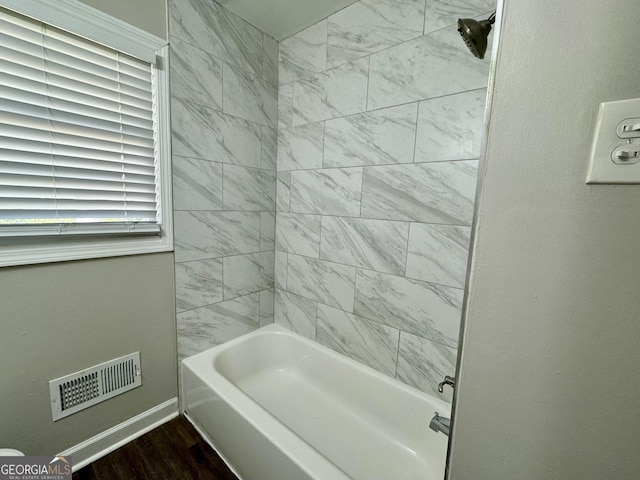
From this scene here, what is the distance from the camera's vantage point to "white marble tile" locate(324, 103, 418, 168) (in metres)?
1.32

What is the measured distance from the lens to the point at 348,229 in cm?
157

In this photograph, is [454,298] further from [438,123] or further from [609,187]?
[609,187]

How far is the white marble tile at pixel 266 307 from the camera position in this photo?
1.99 metres

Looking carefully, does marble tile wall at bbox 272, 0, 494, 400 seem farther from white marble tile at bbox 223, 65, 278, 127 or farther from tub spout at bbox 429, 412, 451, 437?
tub spout at bbox 429, 412, 451, 437

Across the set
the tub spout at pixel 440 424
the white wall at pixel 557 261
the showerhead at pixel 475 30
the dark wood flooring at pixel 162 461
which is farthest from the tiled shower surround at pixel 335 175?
the white wall at pixel 557 261

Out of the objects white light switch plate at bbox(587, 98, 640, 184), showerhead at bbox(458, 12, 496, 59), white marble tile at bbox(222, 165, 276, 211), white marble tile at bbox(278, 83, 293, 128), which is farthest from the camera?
white marble tile at bbox(278, 83, 293, 128)

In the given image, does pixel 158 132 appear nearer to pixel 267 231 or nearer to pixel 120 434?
pixel 267 231

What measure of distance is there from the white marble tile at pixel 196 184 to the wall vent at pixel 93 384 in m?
0.86

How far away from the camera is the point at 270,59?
1.79 metres

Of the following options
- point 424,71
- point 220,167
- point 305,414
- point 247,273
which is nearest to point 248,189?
point 220,167

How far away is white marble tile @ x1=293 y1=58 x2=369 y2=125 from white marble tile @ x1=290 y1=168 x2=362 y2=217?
34 centimetres

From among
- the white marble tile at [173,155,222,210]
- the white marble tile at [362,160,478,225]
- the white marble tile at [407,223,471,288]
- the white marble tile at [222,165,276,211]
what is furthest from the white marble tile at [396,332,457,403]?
the white marble tile at [173,155,222,210]

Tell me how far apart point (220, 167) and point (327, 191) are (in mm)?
681

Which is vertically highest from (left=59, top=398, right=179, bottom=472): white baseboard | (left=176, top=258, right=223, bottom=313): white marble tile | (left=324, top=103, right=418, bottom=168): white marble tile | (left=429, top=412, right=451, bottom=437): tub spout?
(left=324, top=103, right=418, bottom=168): white marble tile
